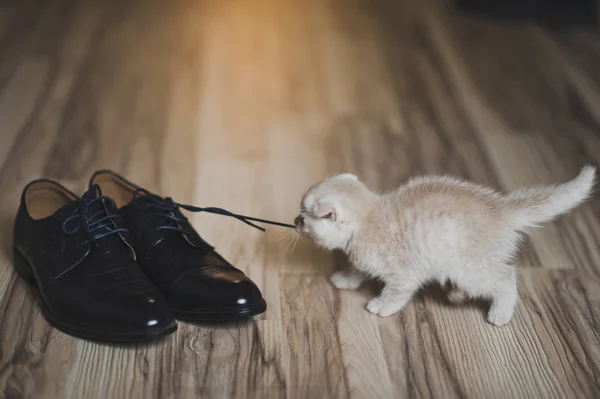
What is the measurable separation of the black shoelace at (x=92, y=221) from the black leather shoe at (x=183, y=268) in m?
0.05

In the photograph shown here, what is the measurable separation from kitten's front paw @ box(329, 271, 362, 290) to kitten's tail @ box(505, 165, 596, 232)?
14.1 inches

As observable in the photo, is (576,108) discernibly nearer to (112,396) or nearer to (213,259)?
(213,259)

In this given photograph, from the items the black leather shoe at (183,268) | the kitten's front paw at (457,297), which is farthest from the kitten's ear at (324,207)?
the kitten's front paw at (457,297)

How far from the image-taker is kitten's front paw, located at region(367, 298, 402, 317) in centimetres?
156

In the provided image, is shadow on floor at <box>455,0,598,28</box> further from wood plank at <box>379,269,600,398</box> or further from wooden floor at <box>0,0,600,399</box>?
wood plank at <box>379,269,600,398</box>

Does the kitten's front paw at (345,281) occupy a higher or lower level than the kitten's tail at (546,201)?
lower

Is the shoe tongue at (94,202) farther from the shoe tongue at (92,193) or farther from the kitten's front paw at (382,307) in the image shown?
the kitten's front paw at (382,307)

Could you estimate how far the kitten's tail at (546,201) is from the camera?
1493mm

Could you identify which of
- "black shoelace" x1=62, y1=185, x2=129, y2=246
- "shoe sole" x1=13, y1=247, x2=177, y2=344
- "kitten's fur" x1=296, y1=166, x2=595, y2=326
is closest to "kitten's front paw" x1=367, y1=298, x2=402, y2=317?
"kitten's fur" x1=296, y1=166, x2=595, y2=326

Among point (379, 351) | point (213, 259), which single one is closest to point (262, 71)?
point (213, 259)

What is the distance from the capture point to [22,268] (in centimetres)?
158

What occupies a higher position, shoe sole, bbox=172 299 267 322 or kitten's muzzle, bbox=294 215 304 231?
kitten's muzzle, bbox=294 215 304 231

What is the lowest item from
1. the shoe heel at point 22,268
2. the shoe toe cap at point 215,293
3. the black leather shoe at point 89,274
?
the shoe heel at point 22,268

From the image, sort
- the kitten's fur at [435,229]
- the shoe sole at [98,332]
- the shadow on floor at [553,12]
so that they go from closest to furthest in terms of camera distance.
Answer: the shoe sole at [98,332] < the kitten's fur at [435,229] < the shadow on floor at [553,12]
